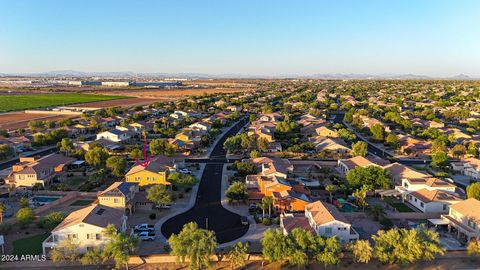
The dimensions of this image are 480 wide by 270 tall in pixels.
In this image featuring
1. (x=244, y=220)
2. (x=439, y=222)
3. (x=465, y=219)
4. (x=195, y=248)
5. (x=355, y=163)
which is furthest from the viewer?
(x=355, y=163)

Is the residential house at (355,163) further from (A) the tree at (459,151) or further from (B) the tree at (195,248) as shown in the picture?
(B) the tree at (195,248)

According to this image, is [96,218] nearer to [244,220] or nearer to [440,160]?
[244,220]

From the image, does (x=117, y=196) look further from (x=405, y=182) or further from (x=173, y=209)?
(x=405, y=182)

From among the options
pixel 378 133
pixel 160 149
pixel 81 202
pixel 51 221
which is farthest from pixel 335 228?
pixel 378 133

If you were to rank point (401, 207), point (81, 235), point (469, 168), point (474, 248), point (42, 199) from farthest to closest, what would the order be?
point (469, 168), point (42, 199), point (401, 207), point (81, 235), point (474, 248)

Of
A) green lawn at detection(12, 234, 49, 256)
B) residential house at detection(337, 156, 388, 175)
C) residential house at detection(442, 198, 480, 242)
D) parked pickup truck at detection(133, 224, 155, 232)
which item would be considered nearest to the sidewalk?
parked pickup truck at detection(133, 224, 155, 232)

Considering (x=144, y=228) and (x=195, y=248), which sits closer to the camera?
(x=195, y=248)
